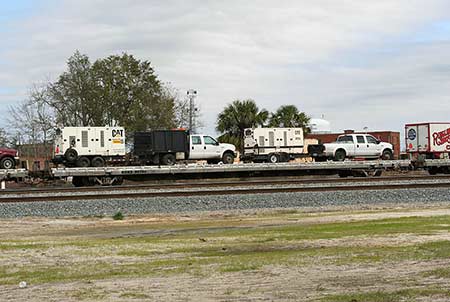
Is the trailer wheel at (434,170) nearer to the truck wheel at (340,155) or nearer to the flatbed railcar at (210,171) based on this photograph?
the flatbed railcar at (210,171)

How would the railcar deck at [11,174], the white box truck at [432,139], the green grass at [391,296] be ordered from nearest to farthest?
the green grass at [391,296], the railcar deck at [11,174], the white box truck at [432,139]

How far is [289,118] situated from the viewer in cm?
6228

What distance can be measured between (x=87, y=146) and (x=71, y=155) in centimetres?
111

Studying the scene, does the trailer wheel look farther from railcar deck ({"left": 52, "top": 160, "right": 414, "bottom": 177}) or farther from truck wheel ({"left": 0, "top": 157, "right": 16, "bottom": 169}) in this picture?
truck wheel ({"left": 0, "top": 157, "right": 16, "bottom": 169})

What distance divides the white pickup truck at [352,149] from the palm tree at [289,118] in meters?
20.7

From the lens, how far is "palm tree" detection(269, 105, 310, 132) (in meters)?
61.8

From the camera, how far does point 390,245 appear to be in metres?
11.0

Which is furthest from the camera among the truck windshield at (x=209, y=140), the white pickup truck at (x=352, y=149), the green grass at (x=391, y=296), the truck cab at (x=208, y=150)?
the white pickup truck at (x=352, y=149)

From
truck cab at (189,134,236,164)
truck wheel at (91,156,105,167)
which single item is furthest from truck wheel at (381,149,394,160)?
truck wheel at (91,156,105,167)

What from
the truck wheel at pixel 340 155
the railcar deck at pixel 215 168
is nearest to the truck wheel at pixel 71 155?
the railcar deck at pixel 215 168

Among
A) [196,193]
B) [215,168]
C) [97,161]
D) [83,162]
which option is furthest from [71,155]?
[196,193]

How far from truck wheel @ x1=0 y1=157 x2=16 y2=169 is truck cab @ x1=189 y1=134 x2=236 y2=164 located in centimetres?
969

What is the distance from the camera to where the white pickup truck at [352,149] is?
40.5 m

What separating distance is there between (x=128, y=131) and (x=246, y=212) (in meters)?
38.3
